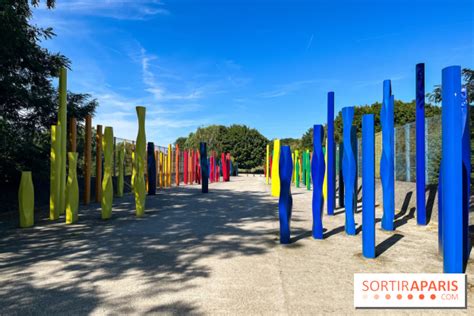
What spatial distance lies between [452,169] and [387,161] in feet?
9.21

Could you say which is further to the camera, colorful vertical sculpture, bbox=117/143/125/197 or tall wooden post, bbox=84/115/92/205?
colorful vertical sculpture, bbox=117/143/125/197

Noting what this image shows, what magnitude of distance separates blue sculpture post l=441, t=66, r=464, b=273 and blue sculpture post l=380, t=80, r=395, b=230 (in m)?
2.74

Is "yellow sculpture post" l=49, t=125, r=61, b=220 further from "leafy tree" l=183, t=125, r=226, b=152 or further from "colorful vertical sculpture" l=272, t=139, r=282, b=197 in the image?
"leafy tree" l=183, t=125, r=226, b=152

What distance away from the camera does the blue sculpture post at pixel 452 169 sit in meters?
3.60

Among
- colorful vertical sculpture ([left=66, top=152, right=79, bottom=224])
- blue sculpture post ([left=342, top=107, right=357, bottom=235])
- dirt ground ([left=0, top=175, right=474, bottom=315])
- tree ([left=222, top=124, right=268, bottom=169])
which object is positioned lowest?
dirt ground ([left=0, top=175, right=474, bottom=315])

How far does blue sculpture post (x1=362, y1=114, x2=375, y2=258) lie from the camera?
4.67 m

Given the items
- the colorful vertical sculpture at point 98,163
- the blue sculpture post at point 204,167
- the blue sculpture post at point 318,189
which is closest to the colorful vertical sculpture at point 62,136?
the colorful vertical sculpture at point 98,163

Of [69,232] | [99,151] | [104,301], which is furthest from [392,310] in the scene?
[99,151]

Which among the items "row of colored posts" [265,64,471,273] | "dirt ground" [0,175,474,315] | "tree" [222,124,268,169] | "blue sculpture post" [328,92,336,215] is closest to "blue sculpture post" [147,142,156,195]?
"dirt ground" [0,175,474,315]

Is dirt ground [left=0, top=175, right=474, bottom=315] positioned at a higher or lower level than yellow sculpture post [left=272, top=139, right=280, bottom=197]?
lower

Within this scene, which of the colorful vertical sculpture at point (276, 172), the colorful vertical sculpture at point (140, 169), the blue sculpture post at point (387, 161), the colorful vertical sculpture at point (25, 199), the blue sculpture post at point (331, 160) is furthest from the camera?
the colorful vertical sculpture at point (276, 172)

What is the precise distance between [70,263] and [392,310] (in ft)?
12.7

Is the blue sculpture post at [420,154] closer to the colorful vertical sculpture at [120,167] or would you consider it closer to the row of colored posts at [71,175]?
the row of colored posts at [71,175]

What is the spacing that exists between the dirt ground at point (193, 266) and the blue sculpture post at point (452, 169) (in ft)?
1.37
